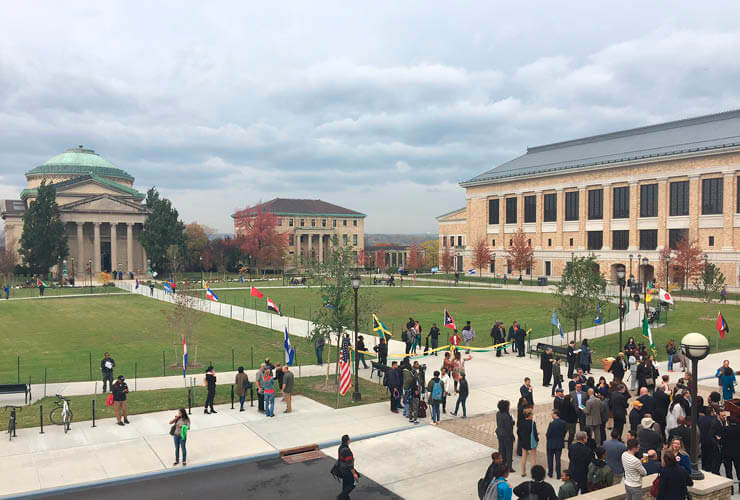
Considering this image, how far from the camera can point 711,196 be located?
71938 mm

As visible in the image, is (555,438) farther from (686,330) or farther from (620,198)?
(620,198)

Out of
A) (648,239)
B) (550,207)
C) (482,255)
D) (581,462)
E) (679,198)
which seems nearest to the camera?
(581,462)

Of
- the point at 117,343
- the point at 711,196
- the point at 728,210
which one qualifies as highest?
the point at 711,196

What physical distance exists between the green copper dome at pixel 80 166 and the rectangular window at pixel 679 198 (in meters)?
114

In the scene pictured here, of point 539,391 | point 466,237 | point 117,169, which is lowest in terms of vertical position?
point 539,391

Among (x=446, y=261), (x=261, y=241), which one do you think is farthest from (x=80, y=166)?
(x=446, y=261)

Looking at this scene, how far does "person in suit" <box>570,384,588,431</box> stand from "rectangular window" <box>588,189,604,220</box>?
75.4 meters

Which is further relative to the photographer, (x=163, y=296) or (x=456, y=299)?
(x=163, y=296)

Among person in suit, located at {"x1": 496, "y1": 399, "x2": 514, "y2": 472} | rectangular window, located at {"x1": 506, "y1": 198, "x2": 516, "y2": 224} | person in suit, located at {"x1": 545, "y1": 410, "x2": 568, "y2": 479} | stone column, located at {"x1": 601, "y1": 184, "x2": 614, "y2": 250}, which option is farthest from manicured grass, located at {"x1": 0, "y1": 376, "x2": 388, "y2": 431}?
rectangular window, located at {"x1": 506, "y1": 198, "x2": 516, "y2": 224}

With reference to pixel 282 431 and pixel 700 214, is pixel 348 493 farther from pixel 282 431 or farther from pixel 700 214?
pixel 700 214

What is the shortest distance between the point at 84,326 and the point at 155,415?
26152 millimetres

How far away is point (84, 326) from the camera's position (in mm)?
41500

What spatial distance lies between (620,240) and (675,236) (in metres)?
8.38

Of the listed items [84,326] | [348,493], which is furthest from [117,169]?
[348,493]
